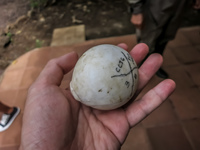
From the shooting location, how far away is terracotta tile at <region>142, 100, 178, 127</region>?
1791 mm

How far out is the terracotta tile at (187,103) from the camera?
1.81 metres

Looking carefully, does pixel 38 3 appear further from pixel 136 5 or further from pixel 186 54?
pixel 186 54

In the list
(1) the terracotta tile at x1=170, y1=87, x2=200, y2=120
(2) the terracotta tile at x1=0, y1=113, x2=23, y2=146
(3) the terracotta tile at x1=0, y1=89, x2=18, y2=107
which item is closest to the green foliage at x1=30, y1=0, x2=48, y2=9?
(3) the terracotta tile at x1=0, y1=89, x2=18, y2=107

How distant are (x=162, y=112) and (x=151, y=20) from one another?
883mm

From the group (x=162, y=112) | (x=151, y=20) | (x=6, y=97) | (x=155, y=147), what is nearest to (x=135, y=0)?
(x=151, y=20)

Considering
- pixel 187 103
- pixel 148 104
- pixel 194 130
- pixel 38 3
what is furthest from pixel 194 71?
pixel 38 3

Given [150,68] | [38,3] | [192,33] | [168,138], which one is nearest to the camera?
[150,68]

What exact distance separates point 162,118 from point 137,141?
0.33 meters

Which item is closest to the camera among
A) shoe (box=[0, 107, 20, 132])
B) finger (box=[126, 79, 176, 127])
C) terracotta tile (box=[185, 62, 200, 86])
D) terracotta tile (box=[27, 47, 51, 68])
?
finger (box=[126, 79, 176, 127])

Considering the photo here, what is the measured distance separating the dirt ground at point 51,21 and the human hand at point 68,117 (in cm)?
192

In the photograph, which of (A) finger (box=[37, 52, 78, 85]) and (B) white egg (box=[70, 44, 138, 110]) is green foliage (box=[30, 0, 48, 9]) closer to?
(A) finger (box=[37, 52, 78, 85])

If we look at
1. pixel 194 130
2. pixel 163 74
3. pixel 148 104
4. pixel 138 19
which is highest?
pixel 138 19

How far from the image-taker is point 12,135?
1.87 m

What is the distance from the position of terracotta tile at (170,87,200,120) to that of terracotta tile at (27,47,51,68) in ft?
5.29
